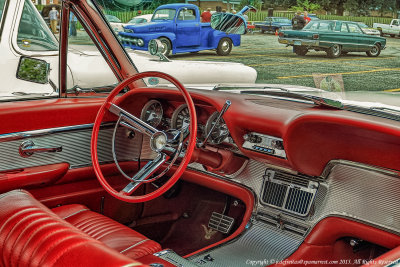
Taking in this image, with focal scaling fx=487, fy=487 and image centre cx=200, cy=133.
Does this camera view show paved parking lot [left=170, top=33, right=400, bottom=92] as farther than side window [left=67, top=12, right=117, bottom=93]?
Yes

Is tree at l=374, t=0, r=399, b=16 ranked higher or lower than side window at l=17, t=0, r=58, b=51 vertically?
higher

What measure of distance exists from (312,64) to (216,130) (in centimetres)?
241

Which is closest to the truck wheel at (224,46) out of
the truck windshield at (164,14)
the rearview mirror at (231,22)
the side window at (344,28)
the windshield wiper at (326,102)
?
the truck windshield at (164,14)

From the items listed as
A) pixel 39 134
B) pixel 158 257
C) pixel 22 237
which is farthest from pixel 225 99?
pixel 22 237

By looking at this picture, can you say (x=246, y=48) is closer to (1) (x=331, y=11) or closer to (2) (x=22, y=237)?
(1) (x=331, y=11)

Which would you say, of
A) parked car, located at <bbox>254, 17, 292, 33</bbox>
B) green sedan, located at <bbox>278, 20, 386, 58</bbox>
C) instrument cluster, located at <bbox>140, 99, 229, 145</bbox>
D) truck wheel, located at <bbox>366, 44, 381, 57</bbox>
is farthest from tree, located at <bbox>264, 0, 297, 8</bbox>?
truck wheel, located at <bbox>366, 44, 381, 57</bbox>

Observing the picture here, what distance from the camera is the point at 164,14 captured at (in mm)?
8969

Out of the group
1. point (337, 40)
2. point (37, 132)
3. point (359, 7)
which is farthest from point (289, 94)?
point (337, 40)

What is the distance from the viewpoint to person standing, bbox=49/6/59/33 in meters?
2.74

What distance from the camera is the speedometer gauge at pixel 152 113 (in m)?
2.59

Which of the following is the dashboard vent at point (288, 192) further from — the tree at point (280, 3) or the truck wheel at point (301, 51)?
the truck wheel at point (301, 51)

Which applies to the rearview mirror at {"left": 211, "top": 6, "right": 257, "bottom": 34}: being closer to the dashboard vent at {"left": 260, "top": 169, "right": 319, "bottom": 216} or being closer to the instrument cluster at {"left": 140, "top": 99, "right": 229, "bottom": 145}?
the instrument cluster at {"left": 140, "top": 99, "right": 229, "bottom": 145}

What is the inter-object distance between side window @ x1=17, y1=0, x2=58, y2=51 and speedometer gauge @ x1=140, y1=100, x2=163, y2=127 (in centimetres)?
64

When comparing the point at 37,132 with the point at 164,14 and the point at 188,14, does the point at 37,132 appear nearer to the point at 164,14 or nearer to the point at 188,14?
the point at 188,14
